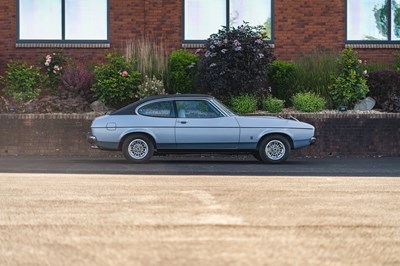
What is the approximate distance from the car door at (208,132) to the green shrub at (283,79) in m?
4.65

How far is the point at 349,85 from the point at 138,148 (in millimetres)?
6291

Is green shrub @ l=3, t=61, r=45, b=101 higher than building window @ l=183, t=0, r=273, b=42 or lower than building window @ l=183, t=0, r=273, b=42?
lower

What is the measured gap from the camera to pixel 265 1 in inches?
924

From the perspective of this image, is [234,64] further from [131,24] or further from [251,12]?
[131,24]

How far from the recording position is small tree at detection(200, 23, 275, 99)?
20172 millimetres

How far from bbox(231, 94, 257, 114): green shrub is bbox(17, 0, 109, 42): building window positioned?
4880 mm

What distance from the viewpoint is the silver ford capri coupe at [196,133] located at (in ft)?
54.8

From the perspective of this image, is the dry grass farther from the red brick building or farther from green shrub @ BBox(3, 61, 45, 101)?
the red brick building

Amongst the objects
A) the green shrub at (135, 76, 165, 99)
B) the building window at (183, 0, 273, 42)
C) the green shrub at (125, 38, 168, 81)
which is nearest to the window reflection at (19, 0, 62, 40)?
the green shrub at (125, 38, 168, 81)

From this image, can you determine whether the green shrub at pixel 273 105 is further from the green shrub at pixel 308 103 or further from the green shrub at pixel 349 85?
the green shrub at pixel 349 85

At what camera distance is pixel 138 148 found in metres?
16.7

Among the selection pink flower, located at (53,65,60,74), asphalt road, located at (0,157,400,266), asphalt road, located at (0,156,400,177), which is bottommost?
asphalt road, located at (0,156,400,177)

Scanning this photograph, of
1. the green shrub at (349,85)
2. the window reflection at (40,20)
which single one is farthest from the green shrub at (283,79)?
the window reflection at (40,20)

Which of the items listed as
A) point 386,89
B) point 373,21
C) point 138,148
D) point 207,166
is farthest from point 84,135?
point 373,21
